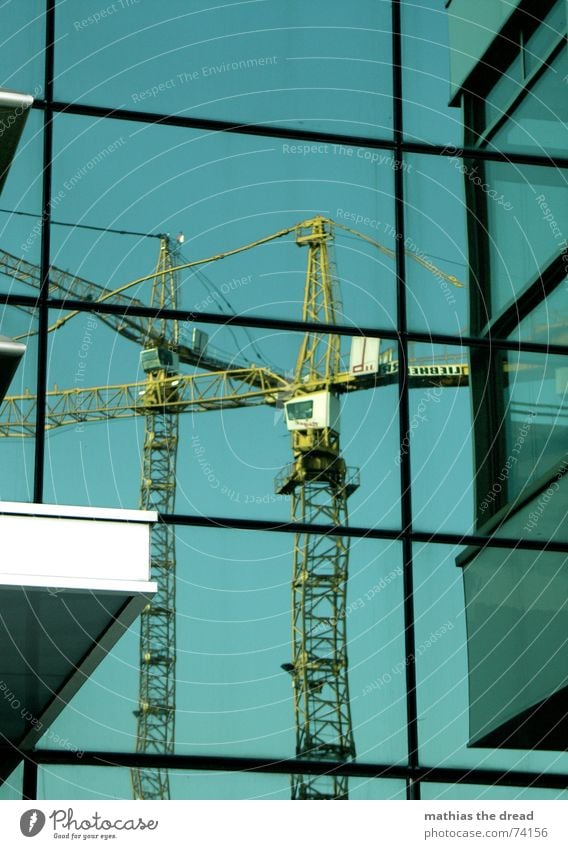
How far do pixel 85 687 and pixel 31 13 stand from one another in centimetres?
628

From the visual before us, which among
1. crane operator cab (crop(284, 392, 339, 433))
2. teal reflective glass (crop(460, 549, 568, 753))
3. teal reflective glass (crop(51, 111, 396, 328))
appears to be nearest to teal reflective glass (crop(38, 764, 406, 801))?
teal reflective glass (crop(460, 549, 568, 753))

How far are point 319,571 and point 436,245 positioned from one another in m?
3.39

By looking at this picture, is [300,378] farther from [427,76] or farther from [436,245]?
[427,76]

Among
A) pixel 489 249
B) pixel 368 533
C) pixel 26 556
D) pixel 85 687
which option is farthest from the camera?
pixel 489 249

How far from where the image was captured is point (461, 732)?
46.3 feet

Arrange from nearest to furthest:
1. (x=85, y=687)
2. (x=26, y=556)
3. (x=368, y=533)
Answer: (x=26, y=556), (x=85, y=687), (x=368, y=533)

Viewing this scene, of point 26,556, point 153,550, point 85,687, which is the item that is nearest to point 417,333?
point 153,550

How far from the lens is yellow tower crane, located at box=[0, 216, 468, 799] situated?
13836mm

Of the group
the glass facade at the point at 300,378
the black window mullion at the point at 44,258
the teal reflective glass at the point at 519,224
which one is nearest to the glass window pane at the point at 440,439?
the glass facade at the point at 300,378

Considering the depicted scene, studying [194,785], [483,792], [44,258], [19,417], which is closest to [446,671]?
[483,792]

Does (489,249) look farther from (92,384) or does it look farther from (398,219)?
(92,384)

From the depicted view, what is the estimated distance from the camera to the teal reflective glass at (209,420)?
1408 centimetres

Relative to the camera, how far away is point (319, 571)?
14.3m

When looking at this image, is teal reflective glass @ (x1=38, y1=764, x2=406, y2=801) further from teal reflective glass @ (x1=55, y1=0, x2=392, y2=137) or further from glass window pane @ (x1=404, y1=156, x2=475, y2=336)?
teal reflective glass @ (x1=55, y1=0, x2=392, y2=137)
